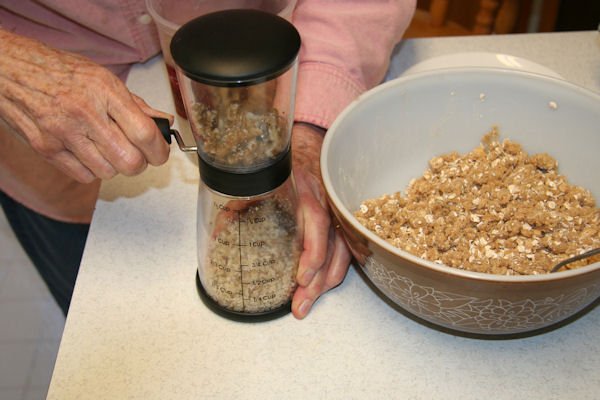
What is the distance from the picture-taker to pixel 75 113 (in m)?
0.67

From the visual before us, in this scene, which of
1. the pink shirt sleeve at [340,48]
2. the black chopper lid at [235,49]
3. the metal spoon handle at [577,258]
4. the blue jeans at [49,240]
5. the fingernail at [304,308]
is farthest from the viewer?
the blue jeans at [49,240]

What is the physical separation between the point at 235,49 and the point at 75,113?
0.27m

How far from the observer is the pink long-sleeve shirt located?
0.87 metres

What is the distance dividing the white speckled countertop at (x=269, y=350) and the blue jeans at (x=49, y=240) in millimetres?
336

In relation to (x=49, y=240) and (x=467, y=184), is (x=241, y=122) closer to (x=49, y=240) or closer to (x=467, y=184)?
(x=467, y=184)

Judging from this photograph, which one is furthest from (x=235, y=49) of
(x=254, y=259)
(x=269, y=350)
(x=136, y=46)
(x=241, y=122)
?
(x=136, y=46)

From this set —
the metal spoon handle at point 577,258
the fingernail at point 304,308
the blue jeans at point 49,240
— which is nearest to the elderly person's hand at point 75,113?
the fingernail at point 304,308

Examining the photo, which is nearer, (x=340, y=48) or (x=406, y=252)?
(x=406, y=252)

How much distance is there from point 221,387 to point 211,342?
64mm

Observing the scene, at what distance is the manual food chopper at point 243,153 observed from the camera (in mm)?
507

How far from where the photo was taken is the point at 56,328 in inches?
73.6

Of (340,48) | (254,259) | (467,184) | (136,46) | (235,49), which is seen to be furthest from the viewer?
(136,46)

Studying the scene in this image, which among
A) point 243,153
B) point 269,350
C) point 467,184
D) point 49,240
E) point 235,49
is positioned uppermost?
point 235,49

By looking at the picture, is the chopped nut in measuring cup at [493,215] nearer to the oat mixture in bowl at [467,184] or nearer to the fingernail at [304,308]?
the oat mixture in bowl at [467,184]
